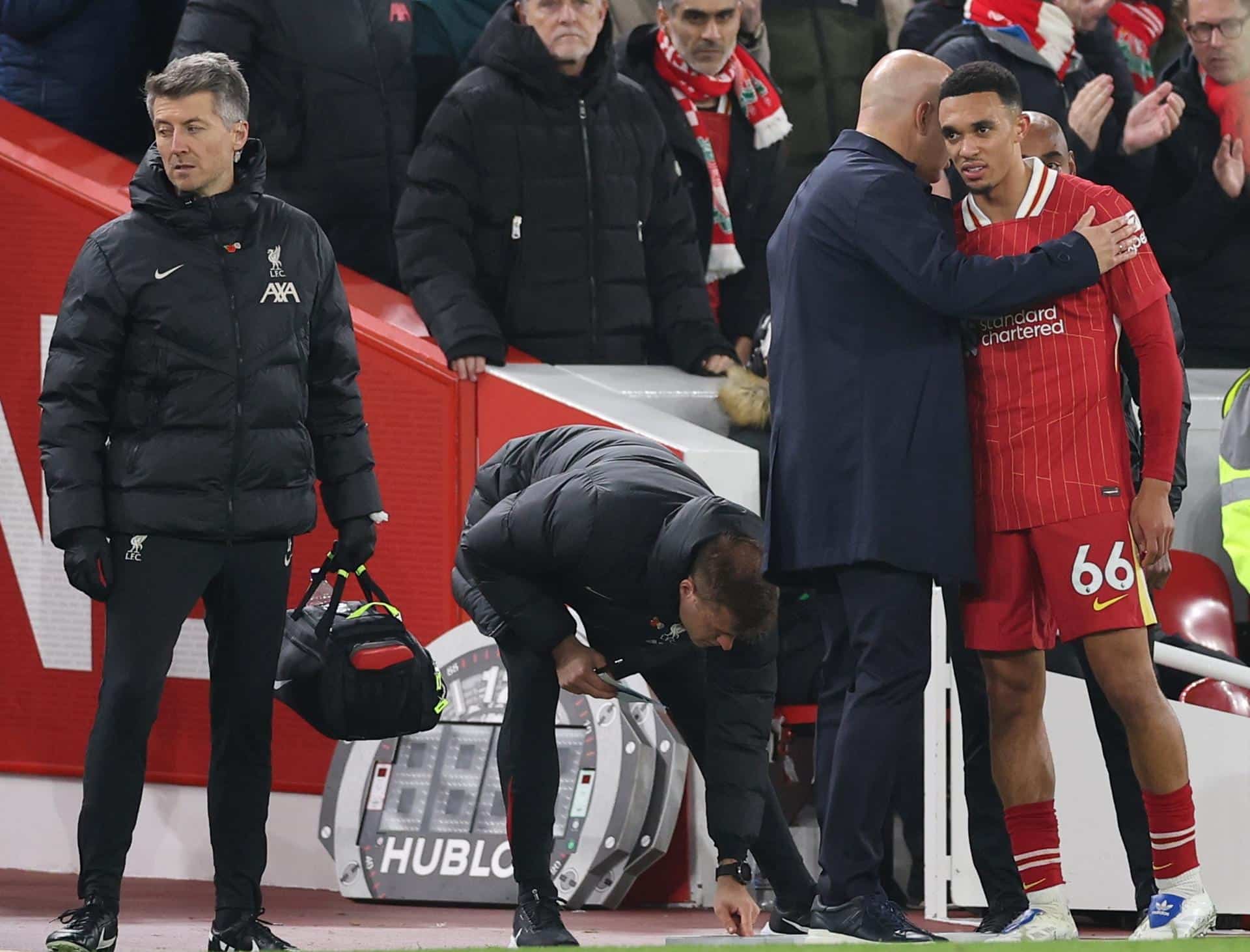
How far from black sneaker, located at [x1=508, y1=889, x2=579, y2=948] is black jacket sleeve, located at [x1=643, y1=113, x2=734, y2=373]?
2389mm

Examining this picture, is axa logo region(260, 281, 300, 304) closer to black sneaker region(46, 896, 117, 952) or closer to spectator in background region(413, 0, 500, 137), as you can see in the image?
black sneaker region(46, 896, 117, 952)

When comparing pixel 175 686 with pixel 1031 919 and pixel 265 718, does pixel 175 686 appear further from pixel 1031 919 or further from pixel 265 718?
pixel 1031 919

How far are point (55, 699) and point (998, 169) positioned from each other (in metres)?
3.53

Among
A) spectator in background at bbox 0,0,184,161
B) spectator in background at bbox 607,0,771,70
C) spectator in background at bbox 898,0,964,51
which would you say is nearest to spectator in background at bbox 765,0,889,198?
spectator in background at bbox 607,0,771,70

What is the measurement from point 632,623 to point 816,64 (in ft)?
10.7

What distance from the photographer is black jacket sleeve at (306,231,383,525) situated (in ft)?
15.4

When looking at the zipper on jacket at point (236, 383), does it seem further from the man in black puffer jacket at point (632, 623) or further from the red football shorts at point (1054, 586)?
the red football shorts at point (1054, 586)

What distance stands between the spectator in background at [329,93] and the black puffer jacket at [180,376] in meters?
1.76

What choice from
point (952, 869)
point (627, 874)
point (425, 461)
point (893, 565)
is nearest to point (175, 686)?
point (425, 461)

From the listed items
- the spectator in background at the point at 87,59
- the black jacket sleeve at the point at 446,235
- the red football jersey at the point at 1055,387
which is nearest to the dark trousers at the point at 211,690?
the black jacket sleeve at the point at 446,235

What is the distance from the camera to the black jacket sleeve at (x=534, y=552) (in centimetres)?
419

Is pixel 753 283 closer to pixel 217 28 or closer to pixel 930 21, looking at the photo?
pixel 930 21

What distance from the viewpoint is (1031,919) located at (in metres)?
4.25

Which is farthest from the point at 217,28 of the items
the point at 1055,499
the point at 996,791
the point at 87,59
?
the point at 996,791
